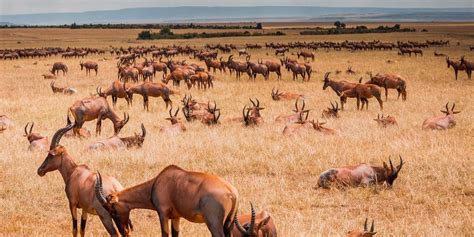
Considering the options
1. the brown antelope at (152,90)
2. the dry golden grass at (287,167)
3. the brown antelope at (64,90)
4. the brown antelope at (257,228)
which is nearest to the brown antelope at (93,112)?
the dry golden grass at (287,167)

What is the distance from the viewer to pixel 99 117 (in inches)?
629

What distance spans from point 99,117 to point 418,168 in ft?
27.9

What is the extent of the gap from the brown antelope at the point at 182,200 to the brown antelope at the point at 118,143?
630 cm

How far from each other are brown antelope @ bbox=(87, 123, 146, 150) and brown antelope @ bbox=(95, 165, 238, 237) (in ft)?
20.7

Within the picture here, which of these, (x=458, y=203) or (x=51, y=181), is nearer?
(x=458, y=203)

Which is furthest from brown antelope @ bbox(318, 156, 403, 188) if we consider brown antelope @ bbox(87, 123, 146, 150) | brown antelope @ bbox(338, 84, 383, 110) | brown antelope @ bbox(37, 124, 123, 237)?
brown antelope @ bbox(338, 84, 383, 110)

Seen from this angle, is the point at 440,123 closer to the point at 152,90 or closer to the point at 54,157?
the point at 152,90

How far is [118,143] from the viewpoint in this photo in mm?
13383

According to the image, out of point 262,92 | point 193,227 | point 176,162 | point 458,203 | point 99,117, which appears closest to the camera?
point 193,227

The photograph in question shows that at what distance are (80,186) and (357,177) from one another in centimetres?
479

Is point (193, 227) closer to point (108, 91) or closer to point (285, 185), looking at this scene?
point (285, 185)

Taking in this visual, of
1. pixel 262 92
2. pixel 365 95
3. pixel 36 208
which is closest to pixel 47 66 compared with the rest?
pixel 262 92

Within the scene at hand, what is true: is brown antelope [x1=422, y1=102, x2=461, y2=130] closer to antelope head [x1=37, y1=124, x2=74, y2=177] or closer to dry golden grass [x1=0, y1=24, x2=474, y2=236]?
dry golden grass [x1=0, y1=24, x2=474, y2=236]

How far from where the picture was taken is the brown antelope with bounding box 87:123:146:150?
43.0 feet
